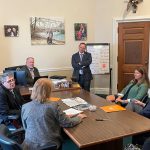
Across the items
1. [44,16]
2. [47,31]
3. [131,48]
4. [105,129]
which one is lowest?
[105,129]

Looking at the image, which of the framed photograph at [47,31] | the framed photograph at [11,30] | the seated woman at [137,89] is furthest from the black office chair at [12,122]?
the framed photograph at [47,31]

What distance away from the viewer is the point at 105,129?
86.1 inches

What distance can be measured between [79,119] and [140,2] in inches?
165

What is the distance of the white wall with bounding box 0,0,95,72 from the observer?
18.2 feet

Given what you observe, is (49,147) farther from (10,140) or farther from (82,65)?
(82,65)

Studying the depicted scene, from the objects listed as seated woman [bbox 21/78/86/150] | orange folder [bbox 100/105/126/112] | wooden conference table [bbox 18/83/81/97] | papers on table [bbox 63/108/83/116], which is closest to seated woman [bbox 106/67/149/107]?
orange folder [bbox 100/105/126/112]

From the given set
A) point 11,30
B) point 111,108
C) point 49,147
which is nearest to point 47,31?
point 11,30

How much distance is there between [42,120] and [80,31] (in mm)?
4541

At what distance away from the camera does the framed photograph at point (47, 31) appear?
5.80 m

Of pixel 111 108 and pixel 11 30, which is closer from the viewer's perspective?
pixel 111 108

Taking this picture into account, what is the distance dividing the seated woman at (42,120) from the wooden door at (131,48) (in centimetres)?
413

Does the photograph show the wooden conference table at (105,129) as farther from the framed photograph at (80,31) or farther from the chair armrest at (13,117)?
the framed photograph at (80,31)

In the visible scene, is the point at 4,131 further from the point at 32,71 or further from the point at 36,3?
the point at 36,3

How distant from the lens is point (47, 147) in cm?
208
